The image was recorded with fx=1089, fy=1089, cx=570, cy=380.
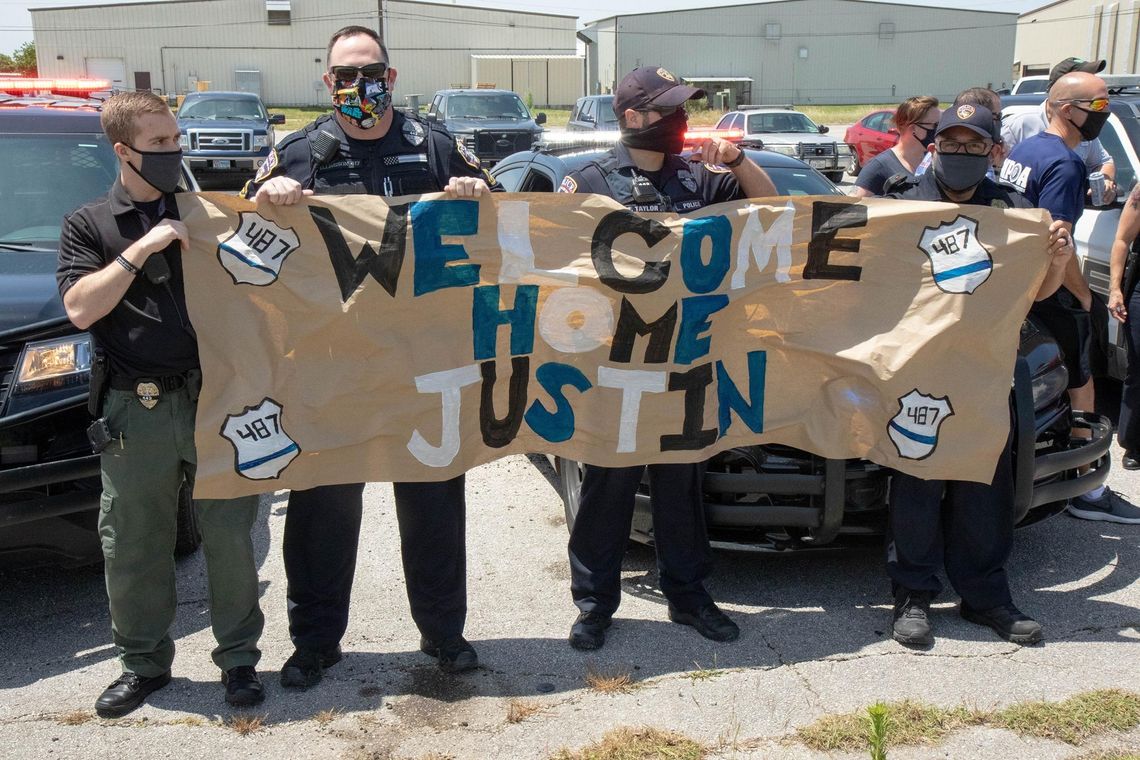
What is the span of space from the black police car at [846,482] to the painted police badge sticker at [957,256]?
1.65 ft

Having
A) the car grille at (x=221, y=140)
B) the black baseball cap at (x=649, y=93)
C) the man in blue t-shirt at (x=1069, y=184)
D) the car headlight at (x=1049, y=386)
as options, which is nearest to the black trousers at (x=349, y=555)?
the black baseball cap at (x=649, y=93)

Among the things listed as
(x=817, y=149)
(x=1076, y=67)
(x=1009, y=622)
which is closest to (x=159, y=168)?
(x=1009, y=622)

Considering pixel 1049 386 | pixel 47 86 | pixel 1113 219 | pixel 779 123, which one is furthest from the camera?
pixel 779 123

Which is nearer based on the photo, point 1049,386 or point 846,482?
point 846,482

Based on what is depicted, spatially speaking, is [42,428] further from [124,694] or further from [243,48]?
[243,48]

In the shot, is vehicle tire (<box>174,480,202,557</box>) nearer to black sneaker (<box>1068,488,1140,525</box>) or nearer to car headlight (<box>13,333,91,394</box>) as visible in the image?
car headlight (<box>13,333,91,394</box>)

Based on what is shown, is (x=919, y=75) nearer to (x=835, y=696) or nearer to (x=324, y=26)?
(x=324, y=26)

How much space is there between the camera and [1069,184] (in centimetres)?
566

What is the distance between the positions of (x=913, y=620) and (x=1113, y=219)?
4.14 m

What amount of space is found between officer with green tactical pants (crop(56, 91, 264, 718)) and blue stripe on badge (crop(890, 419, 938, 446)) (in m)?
2.43

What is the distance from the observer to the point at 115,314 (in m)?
3.61

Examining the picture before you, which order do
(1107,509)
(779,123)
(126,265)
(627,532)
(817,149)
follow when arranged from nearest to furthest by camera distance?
1. (126,265)
2. (627,532)
3. (1107,509)
4. (817,149)
5. (779,123)

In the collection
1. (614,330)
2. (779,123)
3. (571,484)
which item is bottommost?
(571,484)

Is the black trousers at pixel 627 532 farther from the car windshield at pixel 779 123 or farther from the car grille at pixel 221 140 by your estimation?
the car windshield at pixel 779 123
